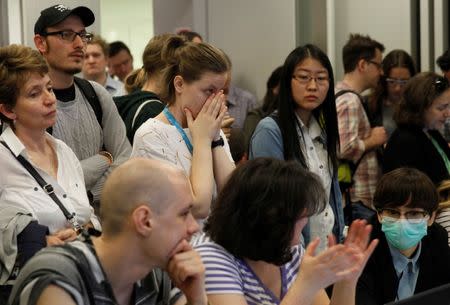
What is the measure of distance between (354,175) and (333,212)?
150cm

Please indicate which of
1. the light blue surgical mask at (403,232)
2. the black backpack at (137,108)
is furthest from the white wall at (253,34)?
the light blue surgical mask at (403,232)

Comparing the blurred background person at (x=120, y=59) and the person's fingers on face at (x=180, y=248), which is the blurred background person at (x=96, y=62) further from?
the person's fingers on face at (x=180, y=248)

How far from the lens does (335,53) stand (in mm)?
6945

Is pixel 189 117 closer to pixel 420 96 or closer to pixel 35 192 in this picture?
pixel 35 192

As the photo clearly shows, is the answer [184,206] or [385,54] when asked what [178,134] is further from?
[385,54]

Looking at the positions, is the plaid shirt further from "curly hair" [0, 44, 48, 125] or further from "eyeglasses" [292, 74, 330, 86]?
"curly hair" [0, 44, 48, 125]

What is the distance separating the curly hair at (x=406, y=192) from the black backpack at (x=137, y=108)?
1019 mm

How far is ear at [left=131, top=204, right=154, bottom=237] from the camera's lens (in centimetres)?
205

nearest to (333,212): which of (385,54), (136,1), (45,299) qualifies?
(45,299)

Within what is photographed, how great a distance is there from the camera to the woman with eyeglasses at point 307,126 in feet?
12.4

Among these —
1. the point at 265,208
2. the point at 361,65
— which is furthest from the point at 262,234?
the point at 361,65

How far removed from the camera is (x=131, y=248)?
6.79 feet

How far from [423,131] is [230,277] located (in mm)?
2587

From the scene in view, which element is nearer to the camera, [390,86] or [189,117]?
[189,117]
